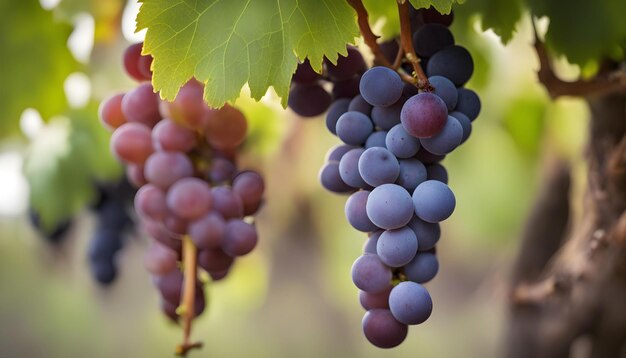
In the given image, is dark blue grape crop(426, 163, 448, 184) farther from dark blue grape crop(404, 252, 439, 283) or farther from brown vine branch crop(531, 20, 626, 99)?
brown vine branch crop(531, 20, 626, 99)

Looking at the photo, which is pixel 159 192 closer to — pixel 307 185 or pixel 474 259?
pixel 307 185

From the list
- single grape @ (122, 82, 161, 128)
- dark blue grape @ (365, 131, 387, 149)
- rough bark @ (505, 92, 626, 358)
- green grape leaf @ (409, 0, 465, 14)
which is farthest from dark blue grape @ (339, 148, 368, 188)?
rough bark @ (505, 92, 626, 358)

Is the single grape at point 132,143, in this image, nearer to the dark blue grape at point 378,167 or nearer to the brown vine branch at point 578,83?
the dark blue grape at point 378,167

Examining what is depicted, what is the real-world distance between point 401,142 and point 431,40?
0.35 feet

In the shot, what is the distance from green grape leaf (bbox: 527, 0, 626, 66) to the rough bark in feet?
0.42

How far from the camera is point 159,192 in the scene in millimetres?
703

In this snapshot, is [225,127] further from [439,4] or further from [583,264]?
[583,264]

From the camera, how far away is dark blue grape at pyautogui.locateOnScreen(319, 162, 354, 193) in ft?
2.02

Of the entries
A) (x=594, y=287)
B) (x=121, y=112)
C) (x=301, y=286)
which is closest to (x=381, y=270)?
(x=121, y=112)

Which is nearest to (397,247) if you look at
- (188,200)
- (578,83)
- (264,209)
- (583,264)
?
(188,200)

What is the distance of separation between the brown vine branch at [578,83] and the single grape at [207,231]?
0.36 metres

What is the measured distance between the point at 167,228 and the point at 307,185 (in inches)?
38.6

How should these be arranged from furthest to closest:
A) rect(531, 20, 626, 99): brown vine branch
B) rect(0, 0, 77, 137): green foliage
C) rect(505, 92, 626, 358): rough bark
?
1. rect(0, 0, 77, 137): green foliage
2. rect(505, 92, 626, 358): rough bark
3. rect(531, 20, 626, 99): brown vine branch

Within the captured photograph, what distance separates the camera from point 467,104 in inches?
23.0
